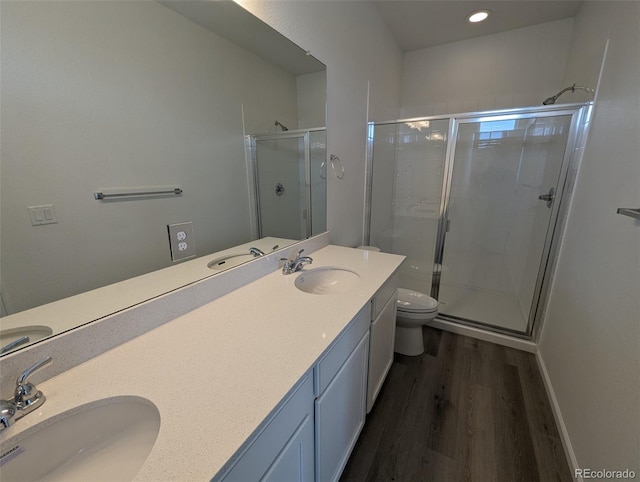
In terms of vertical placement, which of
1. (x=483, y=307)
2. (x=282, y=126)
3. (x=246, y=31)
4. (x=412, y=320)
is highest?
(x=246, y=31)

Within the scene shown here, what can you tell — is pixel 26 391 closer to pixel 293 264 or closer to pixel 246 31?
pixel 293 264

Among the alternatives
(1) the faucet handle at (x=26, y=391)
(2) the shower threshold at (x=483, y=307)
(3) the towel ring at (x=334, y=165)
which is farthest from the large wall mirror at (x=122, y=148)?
(2) the shower threshold at (x=483, y=307)

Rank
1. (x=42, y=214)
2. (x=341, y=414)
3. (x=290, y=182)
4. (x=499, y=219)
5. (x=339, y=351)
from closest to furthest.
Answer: (x=42, y=214) < (x=339, y=351) < (x=341, y=414) < (x=290, y=182) < (x=499, y=219)

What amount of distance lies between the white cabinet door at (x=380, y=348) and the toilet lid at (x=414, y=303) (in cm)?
32

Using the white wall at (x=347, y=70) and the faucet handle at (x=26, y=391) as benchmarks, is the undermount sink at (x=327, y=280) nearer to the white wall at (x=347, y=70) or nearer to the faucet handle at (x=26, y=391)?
the white wall at (x=347, y=70)

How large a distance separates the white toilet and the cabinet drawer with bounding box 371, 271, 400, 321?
444 mm

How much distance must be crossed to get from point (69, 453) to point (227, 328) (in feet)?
1.38

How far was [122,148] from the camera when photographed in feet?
2.53

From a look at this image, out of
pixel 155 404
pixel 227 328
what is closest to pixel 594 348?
pixel 227 328

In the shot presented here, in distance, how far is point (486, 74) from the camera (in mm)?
2666

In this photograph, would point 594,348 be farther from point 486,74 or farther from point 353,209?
point 486,74

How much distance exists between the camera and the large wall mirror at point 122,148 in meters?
0.61
